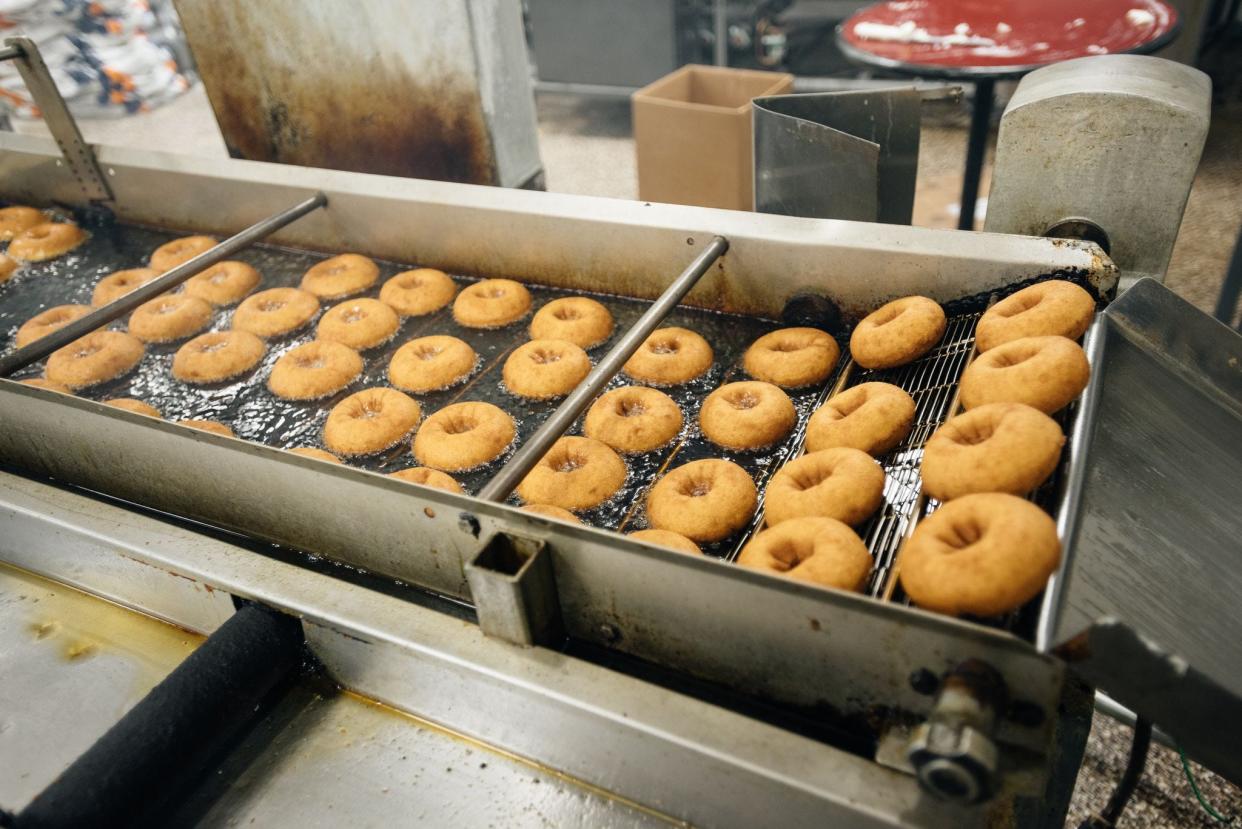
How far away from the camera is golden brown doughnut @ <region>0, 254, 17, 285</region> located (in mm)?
3115

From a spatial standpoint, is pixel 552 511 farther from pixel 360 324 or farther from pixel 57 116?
pixel 57 116

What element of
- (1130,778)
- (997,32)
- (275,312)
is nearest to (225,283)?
(275,312)

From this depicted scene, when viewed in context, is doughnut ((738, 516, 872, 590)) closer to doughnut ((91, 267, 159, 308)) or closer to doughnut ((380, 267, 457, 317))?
doughnut ((380, 267, 457, 317))

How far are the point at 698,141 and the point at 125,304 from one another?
3149 mm

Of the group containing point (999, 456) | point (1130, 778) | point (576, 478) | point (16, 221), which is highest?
point (999, 456)

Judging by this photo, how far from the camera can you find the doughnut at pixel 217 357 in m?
2.47

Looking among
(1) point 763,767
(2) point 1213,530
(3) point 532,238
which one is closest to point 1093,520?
(2) point 1213,530

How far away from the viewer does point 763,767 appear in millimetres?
1151

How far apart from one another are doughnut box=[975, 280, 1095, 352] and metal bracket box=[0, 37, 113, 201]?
300 centimetres

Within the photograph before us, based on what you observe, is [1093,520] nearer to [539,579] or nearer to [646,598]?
[646,598]

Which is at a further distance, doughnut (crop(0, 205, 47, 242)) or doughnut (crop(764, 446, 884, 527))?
doughnut (crop(0, 205, 47, 242))

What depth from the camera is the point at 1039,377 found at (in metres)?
1.55

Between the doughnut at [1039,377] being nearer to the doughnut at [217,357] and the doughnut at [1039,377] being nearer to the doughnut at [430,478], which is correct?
the doughnut at [430,478]

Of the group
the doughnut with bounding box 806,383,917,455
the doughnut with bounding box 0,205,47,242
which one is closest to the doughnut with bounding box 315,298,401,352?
the doughnut with bounding box 806,383,917,455
